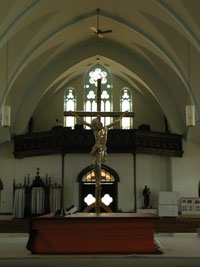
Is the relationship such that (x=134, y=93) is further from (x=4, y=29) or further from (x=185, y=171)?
(x=4, y=29)

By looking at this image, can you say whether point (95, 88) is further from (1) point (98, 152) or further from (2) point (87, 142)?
(1) point (98, 152)

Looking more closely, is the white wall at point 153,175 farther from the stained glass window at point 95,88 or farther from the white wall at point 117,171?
the stained glass window at point 95,88

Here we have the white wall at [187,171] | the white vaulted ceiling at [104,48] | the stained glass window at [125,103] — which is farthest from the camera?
the stained glass window at [125,103]

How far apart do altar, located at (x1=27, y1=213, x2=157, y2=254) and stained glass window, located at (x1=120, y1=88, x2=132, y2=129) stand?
18066 mm

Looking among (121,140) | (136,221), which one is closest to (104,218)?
(136,221)

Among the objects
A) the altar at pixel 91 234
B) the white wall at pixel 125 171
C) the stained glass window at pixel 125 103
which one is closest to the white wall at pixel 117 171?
the white wall at pixel 125 171

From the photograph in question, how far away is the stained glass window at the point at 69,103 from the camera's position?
24312 mm

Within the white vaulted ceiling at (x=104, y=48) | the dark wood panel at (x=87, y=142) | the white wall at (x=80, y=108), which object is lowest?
the dark wood panel at (x=87, y=142)

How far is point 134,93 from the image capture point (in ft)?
81.3

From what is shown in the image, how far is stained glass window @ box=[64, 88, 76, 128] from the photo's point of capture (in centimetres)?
2431

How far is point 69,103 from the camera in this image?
2453 centimetres

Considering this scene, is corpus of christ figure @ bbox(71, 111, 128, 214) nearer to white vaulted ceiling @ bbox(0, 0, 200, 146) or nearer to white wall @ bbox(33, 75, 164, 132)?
white vaulted ceiling @ bbox(0, 0, 200, 146)

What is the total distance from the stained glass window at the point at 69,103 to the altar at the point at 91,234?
18083 mm

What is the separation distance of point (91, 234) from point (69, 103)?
18.6 metres
